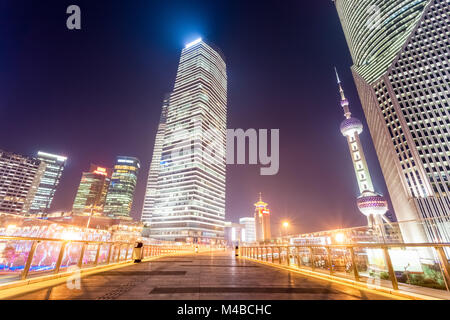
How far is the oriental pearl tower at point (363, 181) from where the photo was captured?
225ft

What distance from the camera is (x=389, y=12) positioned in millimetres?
77625

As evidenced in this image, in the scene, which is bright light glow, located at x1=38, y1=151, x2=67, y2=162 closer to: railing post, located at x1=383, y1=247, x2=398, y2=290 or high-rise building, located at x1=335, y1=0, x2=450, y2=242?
railing post, located at x1=383, y1=247, x2=398, y2=290

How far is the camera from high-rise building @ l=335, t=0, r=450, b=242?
2059 inches

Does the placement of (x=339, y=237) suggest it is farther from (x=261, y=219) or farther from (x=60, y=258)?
(x=261, y=219)

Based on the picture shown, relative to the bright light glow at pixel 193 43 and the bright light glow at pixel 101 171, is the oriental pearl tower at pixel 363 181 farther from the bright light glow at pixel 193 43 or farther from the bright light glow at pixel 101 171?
the bright light glow at pixel 101 171

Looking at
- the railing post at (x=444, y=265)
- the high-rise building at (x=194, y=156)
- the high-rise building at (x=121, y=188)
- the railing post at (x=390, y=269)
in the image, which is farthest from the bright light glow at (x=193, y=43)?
the railing post at (x=444, y=265)

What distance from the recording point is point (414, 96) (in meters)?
60.1

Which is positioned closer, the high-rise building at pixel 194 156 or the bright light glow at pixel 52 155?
the high-rise building at pixel 194 156

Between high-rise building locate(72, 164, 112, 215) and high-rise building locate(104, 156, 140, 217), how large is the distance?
38.5 ft

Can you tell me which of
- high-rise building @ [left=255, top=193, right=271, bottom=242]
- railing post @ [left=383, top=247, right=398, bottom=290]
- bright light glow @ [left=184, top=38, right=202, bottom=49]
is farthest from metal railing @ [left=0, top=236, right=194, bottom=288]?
high-rise building @ [left=255, top=193, right=271, bottom=242]

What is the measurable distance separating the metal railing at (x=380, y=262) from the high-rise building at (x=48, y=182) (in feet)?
688

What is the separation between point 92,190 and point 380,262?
218180mm
